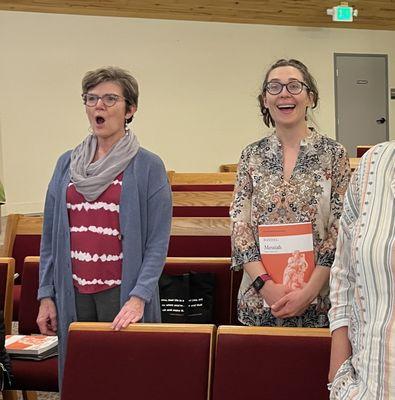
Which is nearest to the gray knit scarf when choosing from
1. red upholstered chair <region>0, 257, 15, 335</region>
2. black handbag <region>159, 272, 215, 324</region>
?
black handbag <region>159, 272, 215, 324</region>

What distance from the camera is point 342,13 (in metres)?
9.40

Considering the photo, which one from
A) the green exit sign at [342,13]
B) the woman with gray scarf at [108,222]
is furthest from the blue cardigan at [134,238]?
the green exit sign at [342,13]

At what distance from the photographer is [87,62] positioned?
9305 mm

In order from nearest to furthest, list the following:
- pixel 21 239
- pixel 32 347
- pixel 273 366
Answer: pixel 273 366
pixel 32 347
pixel 21 239

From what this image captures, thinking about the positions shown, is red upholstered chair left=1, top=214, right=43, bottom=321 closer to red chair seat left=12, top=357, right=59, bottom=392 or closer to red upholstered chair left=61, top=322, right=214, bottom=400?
red chair seat left=12, top=357, right=59, bottom=392

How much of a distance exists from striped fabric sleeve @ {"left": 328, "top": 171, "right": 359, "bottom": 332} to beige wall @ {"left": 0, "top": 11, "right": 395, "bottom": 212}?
834 cm

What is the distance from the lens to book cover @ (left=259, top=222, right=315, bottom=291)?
5.99 ft

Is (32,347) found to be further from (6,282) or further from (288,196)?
(288,196)

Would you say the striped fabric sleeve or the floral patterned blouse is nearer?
the striped fabric sleeve

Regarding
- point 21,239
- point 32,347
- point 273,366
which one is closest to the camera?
point 273,366

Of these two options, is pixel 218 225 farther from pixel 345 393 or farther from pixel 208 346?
pixel 345 393

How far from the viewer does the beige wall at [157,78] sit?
8.99 m

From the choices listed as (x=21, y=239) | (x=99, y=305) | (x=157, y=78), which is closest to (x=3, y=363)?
(x=99, y=305)

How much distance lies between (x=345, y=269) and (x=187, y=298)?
1.20 metres
